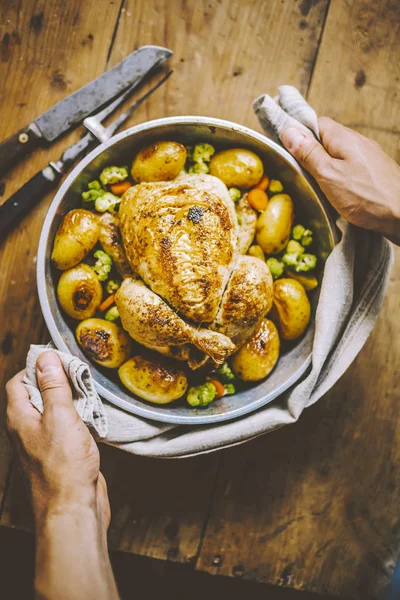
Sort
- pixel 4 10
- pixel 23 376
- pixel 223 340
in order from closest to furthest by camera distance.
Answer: pixel 223 340 < pixel 23 376 < pixel 4 10

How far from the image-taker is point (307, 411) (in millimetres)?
1933

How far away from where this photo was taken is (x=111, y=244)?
64.4 inches

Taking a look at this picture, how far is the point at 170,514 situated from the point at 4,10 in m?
1.94

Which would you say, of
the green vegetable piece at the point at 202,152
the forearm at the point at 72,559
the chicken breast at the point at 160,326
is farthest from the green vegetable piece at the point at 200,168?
the forearm at the point at 72,559

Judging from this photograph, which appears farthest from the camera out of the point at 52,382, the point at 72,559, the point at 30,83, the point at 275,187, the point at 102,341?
the point at 30,83

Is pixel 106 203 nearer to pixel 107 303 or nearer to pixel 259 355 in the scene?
pixel 107 303

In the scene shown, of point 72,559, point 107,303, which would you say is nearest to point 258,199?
point 107,303

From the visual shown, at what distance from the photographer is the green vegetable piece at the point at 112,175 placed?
166cm

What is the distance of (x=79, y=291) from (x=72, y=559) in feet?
2.49

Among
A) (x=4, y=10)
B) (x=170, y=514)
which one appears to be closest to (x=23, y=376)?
(x=170, y=514)

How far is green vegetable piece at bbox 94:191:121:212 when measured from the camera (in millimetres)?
1650

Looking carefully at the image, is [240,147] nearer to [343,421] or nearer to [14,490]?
[343,421]

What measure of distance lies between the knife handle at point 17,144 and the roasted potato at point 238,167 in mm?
644

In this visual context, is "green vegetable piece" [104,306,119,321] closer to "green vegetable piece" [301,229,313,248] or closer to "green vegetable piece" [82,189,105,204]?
"green vegetable piece" [82,189,105,204]
